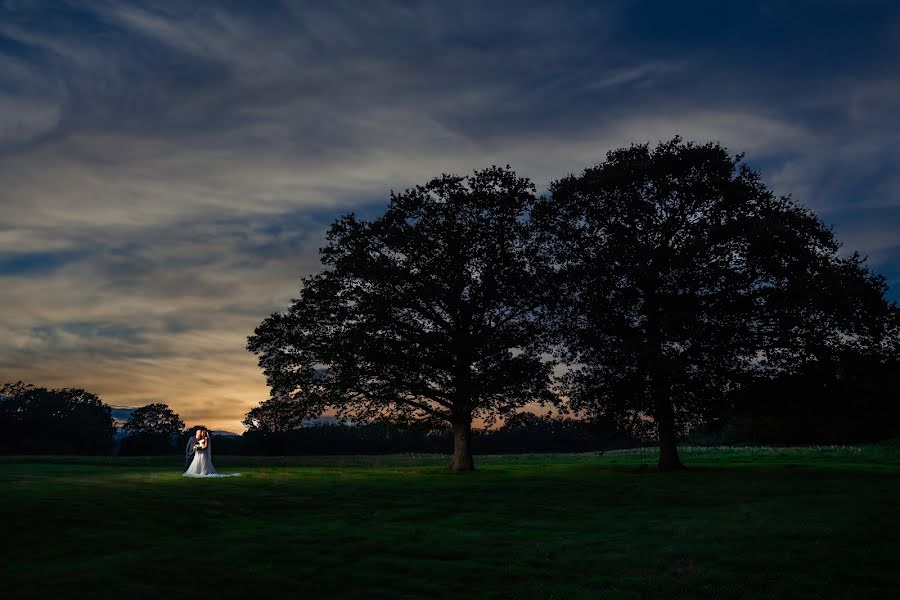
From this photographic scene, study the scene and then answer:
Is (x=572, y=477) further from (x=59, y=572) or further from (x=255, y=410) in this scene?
(x=59, y=572)

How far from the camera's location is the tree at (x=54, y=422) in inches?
4493

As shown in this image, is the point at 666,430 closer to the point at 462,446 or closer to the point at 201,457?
the point at 462,446

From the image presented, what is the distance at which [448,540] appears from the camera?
2016cm

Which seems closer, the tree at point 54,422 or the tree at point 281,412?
the tree at point 281,412

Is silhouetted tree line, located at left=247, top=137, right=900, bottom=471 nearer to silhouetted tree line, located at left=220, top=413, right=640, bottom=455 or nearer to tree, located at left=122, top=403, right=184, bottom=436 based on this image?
silhouetted tree line, located at left=220, top=413, right=640, bottom=455

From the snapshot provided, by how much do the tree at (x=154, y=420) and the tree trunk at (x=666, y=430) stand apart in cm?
13516

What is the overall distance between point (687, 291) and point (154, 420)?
143268 millimetres

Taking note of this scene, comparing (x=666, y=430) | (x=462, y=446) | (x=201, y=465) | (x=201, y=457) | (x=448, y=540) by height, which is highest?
(x=666, y=430)

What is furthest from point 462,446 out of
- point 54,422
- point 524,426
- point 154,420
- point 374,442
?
point 154,420

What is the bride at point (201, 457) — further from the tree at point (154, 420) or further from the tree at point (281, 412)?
the tree at point (154, 420)

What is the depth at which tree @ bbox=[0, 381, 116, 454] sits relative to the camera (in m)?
114

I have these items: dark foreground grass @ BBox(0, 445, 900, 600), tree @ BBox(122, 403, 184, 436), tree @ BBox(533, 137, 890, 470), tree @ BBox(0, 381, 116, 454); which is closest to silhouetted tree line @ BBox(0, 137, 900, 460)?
tree @ BBox(533, 137, 890, 470)

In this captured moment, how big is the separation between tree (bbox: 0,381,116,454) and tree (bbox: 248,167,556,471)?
269 ft

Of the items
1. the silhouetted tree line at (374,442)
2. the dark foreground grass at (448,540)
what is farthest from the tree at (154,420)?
the dark foreground grass at (448,540)
